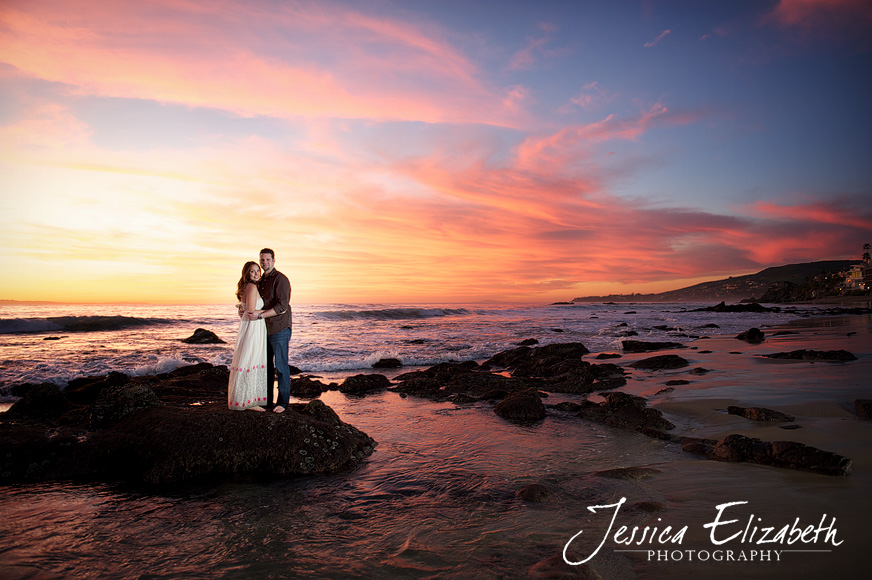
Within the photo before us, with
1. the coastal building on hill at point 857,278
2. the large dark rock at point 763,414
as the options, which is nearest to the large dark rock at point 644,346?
the large dark rock at point 763,414

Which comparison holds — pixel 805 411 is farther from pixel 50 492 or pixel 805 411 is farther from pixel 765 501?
pixel 50 492

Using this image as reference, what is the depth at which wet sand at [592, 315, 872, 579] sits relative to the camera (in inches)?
116

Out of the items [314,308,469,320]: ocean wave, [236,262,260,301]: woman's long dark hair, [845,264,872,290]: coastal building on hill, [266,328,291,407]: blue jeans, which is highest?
[845,264,872,290]: coastal building on hill

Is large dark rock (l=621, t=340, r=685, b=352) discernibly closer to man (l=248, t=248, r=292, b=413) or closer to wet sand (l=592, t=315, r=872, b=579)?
wet sand (l=592, t=315, r=872, b=579)

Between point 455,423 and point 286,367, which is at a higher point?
point 286,367

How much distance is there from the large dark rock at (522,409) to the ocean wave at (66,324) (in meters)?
31.4

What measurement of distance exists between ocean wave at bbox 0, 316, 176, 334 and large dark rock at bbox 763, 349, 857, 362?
36795mm

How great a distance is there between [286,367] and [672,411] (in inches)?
274

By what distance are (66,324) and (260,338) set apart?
31825mm

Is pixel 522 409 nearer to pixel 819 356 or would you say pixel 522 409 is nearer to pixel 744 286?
→ pixel 819 356

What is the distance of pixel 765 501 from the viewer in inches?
151

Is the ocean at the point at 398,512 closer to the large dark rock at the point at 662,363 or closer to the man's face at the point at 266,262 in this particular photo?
the man's face at the point at 266,262

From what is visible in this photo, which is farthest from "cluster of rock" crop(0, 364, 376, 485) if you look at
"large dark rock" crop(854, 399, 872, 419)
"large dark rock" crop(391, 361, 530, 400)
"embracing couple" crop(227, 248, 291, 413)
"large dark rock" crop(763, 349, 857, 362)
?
"large dark rock" crop(763, 349, 857, 362)

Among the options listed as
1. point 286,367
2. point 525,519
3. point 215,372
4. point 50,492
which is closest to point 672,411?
point 525,519
